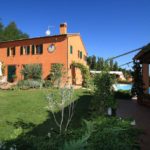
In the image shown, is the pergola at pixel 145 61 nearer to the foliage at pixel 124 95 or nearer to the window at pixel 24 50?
the foliage at pixel 124 95

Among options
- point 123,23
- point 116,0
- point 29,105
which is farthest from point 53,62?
point 29,105

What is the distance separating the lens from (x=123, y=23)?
21641mm

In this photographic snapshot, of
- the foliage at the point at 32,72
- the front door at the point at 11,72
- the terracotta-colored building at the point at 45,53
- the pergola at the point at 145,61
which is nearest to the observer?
the pergola at the point at 145,61

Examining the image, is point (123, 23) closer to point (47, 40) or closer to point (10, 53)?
point (47, 40)

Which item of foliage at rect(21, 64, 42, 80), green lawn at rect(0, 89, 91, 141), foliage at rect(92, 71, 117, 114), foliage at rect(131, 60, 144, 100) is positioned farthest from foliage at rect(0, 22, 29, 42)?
foliage at rect(92, 71, 117, 114)

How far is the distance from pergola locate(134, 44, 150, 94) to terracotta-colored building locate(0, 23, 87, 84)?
10980mm

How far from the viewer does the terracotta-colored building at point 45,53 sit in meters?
27.9

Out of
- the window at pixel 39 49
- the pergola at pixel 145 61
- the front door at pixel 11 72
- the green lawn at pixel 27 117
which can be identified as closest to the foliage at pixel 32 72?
the window at pixel 39 49

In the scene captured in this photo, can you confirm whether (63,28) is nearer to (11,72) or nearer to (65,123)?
(11,72)

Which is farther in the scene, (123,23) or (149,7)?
(123,23)

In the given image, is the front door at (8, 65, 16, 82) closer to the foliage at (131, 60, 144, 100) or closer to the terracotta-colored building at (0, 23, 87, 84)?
the terracotta-colored building at (0, 23, 87, 84)

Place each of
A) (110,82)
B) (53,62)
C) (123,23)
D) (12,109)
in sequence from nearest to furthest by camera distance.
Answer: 1. (110,82)
2. (12,109)
3. (123,23)
4. (53,62)

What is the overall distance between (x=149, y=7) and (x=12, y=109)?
9.91 meters

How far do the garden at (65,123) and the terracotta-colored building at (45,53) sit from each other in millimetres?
12134
